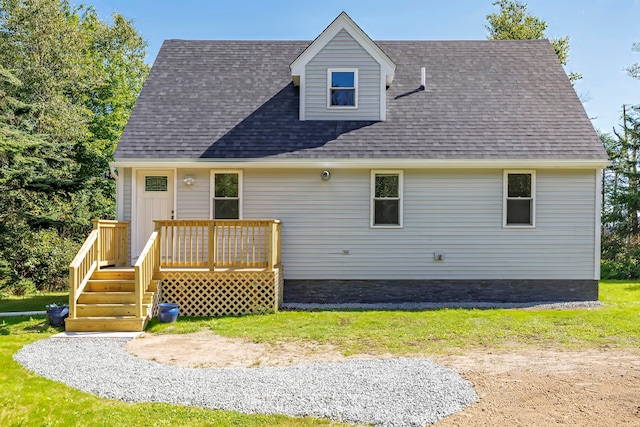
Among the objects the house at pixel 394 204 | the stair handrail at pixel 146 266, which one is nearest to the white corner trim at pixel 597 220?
the house at pixel 394 204

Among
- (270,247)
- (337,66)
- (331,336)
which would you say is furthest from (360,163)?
(331,336)

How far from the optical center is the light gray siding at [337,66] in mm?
11531

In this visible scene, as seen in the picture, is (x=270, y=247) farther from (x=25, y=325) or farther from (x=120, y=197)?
(x=25, y=325)

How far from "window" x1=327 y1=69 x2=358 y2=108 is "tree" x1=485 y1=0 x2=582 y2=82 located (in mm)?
15414

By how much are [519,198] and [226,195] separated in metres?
6.90

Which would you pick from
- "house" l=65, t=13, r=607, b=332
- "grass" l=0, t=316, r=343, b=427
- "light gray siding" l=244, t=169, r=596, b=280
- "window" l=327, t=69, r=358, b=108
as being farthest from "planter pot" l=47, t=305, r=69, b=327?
"window" l=327, t=69, r=358, b=108

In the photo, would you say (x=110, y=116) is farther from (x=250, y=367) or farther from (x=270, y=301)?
(x=250, y=367)

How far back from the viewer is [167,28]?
24.8 meters

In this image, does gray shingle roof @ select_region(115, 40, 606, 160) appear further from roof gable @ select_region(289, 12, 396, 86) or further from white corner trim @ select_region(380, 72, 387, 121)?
roof gable @ select_region(289, 12, 396, 86)

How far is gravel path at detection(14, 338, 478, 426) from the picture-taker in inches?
171

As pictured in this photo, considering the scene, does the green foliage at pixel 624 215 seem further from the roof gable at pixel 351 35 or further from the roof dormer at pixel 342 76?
the roof gable at pixel 351 35

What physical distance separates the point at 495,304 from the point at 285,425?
773 cm

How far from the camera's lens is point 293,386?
4953mm

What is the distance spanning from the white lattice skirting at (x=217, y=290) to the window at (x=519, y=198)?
570cm
